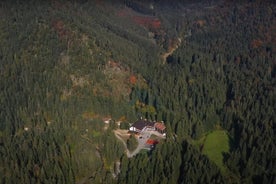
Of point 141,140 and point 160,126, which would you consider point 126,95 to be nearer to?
point 160,126

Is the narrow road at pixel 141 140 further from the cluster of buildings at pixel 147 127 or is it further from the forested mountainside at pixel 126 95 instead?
the forested mountainside at pixel 126 95

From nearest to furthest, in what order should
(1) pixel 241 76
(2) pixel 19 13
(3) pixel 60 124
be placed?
(3) pixel 60 124, (1) pixel 241 76, (2) pixel 19 13

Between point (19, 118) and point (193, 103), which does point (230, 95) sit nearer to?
point (193, 103)

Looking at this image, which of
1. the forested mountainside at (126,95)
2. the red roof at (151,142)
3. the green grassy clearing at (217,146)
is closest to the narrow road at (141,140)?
the red roof at (151,142)

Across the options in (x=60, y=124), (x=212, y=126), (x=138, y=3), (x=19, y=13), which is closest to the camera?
(x=60, y=124)

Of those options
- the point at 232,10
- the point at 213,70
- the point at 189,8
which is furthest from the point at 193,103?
the point at 189,8

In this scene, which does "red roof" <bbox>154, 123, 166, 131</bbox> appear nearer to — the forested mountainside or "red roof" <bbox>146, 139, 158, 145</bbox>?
the forested mountainside

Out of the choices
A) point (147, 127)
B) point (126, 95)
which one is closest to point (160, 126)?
point (147, 127)

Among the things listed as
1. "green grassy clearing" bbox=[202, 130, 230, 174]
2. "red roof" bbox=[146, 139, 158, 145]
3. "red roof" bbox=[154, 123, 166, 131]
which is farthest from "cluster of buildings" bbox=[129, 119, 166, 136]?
"green grassy clearing" bbox=[202, 130, 230, 174]

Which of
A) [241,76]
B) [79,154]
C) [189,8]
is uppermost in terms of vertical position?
[189,8]

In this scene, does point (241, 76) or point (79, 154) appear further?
point (241, 76)
